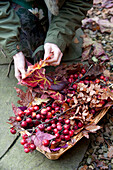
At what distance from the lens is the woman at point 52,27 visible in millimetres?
1257

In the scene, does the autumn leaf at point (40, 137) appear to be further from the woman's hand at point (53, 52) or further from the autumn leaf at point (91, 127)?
the woman's hand at point (53, 52)

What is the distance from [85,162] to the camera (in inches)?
50.3

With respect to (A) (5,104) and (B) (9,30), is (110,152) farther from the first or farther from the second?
(B) (9,30)

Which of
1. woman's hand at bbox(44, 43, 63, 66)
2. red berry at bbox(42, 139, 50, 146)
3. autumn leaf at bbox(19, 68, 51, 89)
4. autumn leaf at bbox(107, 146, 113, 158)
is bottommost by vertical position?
autumn leaf at bbox(107, 146, 113, 158)

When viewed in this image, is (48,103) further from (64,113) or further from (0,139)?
(0,139)

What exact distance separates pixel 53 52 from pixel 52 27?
0.99 feet

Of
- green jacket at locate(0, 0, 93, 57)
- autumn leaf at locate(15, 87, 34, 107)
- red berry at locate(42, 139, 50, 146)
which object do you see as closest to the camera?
red berry at locate(42, 139, 50, 146)

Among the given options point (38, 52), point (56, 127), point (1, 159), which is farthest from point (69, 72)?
point (1, 159)

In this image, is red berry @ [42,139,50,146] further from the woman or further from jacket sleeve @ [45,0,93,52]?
jacket sleeve @ [45,0,93,52]

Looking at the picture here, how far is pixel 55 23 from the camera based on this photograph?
4.63ft

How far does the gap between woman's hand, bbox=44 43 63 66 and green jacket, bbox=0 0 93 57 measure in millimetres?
44

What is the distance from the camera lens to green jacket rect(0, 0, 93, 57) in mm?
1276

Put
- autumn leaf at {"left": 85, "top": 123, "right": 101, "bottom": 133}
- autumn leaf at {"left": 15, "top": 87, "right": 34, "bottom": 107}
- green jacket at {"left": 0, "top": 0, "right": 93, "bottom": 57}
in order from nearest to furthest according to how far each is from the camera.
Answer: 1. autumn leaf at {"left": 85, "top": 123, "right": 101, "bottom": 133}
2. autumn leaf at {"left": 15, "top": 87, "right": 34, "bottom": 107}
3. green jacket at {"left": 0, "top": 0, "right": 93, "bottom": 57}

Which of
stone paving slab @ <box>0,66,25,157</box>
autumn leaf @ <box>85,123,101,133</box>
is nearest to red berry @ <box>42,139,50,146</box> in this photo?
autumn leaf @ <box>85,123,101,133</box>
